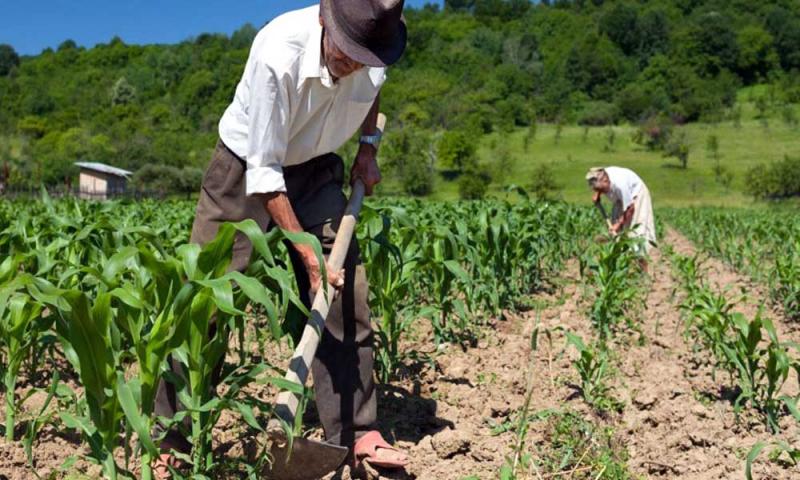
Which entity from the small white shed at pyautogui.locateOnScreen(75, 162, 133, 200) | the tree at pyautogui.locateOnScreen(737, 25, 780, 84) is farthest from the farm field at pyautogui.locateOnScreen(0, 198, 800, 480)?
the tree at pyautogui.locateOnScreen(737, 25, 780, 84)

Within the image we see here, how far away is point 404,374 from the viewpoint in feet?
12.9

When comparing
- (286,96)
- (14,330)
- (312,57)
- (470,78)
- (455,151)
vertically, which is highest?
(470,78)

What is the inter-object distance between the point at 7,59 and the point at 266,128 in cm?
14141

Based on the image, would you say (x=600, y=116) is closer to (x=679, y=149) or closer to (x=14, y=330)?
(x=679, y=149)

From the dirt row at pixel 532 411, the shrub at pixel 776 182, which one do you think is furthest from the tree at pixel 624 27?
the dirt row at pixel 532 411

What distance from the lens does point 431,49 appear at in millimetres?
112750

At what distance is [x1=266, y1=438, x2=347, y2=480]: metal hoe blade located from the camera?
2.45 metres

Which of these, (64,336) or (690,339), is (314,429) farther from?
(690,339)

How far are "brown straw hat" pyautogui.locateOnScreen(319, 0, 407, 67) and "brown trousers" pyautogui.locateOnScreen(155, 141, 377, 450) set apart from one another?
606mm

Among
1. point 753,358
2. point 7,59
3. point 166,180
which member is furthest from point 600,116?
point 7,59

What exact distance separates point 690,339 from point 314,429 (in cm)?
312

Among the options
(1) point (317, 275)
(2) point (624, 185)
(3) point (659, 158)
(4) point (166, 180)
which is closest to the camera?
(1) point (317, 275)

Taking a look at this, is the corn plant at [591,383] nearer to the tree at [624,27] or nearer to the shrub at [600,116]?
the shrub at [600,116]

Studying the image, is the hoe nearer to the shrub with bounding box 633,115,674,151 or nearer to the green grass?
the green grass
